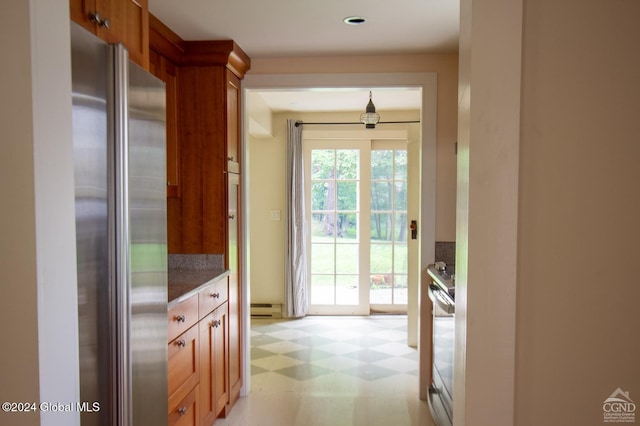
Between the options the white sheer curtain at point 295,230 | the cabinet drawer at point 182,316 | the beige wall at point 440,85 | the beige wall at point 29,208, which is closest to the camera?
the beige wall at point 29,208

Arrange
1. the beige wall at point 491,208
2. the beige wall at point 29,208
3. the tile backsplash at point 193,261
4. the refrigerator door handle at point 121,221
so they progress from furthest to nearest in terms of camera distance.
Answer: the tile backsplash at point 193,261 → the refrigerator door handle at point 121,221 → the beige wall at point 491,208 → the beige wall at point 29,208

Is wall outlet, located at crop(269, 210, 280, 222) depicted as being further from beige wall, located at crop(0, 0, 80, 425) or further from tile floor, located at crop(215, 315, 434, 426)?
beige wall, located at crop(0, 0, 80, 425)

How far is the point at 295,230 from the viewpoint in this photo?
5492 millimetres

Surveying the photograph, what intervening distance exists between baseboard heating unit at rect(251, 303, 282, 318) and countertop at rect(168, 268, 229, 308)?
2724 mm

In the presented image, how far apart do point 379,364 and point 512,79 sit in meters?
3.39

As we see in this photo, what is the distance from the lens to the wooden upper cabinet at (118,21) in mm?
1452

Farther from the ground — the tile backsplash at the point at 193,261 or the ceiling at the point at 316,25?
the ceiling at the point at 316,25

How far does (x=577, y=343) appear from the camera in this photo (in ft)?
3.60

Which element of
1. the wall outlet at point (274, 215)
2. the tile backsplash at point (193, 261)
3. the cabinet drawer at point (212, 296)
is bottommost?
the cabinet drawer at point (212, 296)

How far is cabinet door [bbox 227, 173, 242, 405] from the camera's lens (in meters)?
3.13

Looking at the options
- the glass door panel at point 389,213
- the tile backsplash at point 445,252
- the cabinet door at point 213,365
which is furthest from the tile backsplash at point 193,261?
the glass door panel at point 389,213

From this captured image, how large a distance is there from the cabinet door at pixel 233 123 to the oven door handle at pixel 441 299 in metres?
1.50

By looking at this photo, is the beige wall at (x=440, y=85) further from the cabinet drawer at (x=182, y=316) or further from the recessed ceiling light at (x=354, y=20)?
the cabinet drawer at (x=182, y=316)

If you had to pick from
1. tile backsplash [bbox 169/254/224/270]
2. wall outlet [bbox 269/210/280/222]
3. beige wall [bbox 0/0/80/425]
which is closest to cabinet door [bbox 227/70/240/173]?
tile backsplash [bbox 169/254/224/270]
